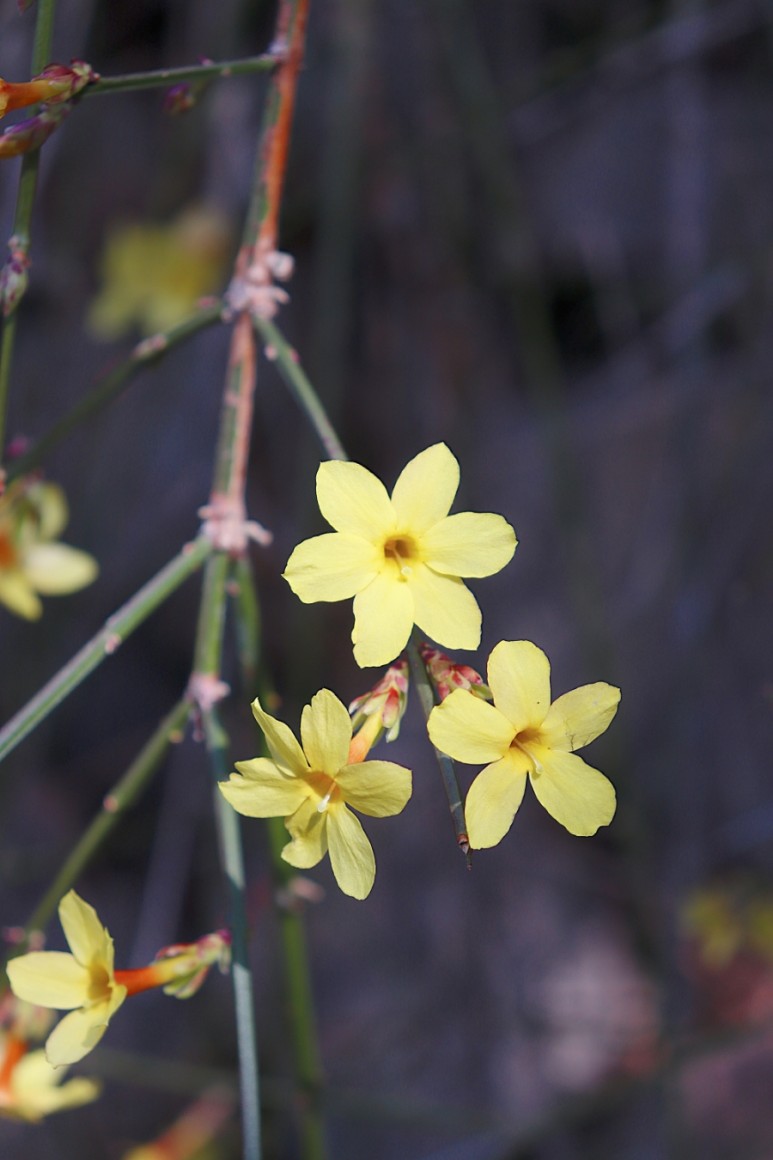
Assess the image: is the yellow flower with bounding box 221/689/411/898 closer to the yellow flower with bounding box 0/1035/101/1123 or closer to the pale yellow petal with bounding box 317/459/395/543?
the pale yellow petal with bounding box 317/459/395/543

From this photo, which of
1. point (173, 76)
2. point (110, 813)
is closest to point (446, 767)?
point (110, 813)

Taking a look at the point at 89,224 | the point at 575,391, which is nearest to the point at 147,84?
the point at 89,224

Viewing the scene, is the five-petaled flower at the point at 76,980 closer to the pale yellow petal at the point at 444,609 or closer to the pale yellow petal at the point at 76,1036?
the pale yellow petal at the point at 76,1036

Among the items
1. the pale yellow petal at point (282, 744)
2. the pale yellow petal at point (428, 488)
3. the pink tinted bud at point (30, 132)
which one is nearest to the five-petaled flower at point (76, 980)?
the pale yellow petal at point (282, 744)

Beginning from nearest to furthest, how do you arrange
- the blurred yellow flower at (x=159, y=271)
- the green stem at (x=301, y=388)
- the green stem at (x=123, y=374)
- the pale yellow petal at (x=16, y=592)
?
the green stem at (x=301, y=388) < the green stem at (x=123, y=374) < the pale yellow petal at (x=16, y=592) < the blurred yellow flower at (x=159, y=271)

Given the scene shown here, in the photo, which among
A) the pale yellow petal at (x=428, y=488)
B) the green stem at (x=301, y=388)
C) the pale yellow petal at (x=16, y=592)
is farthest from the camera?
the pale yellow petal at (x=16, y=592)

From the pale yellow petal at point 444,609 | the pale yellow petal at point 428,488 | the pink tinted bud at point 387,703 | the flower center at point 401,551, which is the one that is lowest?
the pink tinted bud at point 387,703

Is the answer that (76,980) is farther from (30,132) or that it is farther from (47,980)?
(30,132)
